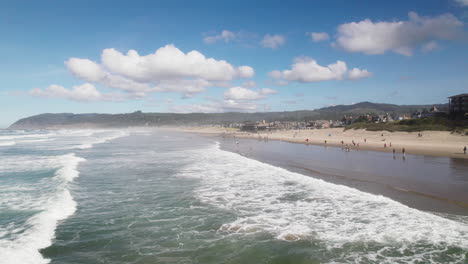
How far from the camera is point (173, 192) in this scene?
1558 cm

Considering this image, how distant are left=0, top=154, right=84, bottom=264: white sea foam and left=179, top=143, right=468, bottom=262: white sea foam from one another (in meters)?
5.86

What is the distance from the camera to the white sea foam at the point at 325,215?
372 inches

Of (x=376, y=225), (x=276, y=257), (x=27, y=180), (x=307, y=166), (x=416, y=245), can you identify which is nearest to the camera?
(x=276, y=257)

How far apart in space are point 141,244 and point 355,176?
1536 cm

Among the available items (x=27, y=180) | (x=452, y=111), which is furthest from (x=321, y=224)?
(x=452, y=111)

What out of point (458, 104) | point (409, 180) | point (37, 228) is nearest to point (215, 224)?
point (37, 228)

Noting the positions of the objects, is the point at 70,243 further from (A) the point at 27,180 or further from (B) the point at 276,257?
(A) the point at 27,180

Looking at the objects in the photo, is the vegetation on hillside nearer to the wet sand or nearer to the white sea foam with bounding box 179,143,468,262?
the wet sand

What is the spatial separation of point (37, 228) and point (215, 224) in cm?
651

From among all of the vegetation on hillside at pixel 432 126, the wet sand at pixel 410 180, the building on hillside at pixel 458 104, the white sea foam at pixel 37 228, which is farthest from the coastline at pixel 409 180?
the building on hillside at pixel 458 104

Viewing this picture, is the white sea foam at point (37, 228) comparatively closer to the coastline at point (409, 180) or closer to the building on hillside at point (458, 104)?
the coastline at point (409, 180)

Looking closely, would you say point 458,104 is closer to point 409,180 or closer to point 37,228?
point 409,180

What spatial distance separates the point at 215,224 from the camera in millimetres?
10945

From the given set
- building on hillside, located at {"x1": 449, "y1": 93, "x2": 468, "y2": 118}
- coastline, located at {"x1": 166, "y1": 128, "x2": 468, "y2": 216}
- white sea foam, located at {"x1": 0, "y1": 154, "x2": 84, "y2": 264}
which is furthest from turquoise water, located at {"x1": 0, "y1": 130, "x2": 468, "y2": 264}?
building on hillside, located at {"x1": 449, "y1": 93, "x2": 468, "y2": 118}
